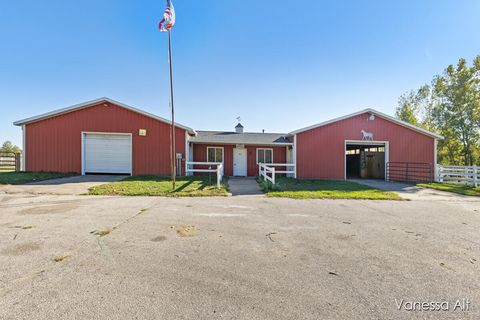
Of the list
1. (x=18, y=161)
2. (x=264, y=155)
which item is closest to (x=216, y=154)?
(x=264, y=155)

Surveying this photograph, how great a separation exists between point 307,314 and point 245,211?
12.6 ft

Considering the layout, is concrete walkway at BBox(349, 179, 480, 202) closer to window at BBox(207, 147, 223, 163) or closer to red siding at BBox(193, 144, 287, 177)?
red siding at BBox(193, 144, 287, 177)

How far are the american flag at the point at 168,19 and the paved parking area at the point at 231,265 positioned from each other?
6.80 meters

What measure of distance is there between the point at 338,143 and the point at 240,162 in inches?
271

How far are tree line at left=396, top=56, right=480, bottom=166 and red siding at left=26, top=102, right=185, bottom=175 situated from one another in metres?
28.6

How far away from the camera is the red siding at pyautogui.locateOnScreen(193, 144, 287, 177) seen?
51.2 ft

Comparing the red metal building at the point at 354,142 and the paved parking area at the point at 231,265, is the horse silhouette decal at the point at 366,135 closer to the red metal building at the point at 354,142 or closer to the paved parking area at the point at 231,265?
the red metal building at the point at 354,142

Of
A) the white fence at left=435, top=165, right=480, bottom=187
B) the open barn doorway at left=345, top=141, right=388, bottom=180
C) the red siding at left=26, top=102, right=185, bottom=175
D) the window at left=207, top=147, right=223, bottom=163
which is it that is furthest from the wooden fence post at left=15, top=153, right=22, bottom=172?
the white fence at left=435, top=165, right=480, bottom=187

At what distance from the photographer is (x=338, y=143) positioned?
548 inches

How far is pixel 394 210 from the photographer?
611 cm

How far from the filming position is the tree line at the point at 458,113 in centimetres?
2178

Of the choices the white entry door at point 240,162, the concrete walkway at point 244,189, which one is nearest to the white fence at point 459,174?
the concrete walkway at point 244,189

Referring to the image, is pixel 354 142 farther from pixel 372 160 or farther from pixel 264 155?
pixel 264 155

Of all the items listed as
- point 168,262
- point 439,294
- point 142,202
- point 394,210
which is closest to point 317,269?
point 439,294
